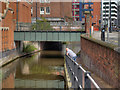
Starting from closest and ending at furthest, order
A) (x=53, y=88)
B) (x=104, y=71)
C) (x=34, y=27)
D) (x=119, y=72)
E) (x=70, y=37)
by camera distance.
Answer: (x=119, y=72)
(x=104, y=71)
(x=53, y=88)
(x=70, y=37)
(x=34, y=27)

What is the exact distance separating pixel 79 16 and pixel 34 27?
291 feet

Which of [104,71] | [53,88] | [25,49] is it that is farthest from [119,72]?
[25,49]

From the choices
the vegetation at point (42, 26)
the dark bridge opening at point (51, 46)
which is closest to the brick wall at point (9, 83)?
the vegetation at point (42, 26)

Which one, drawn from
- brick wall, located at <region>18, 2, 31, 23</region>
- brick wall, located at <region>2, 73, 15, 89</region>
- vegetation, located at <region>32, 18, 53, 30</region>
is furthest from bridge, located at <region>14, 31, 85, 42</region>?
brick wall, located at <region>2, 73, 15, 89</region>

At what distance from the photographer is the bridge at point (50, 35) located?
4072 cm

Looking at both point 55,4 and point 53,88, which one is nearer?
point 53,88

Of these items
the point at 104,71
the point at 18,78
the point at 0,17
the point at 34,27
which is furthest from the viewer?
the point at 34,27

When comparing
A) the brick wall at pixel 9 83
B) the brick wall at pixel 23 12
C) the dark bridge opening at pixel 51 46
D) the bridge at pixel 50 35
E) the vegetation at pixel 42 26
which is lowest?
the dark bridge opening at pixel 51 46

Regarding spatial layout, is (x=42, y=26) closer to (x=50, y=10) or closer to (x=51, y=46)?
(x=51, y=46)

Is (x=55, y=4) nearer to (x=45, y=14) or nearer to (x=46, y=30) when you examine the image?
(x=45, y=14)

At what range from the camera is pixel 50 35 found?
41.4 metres

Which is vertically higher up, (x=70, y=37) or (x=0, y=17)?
(x=0, y=17)

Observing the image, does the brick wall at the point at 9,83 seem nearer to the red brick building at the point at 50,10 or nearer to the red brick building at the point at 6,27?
the red brick building at the point at 6,27

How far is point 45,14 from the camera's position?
82.0m
